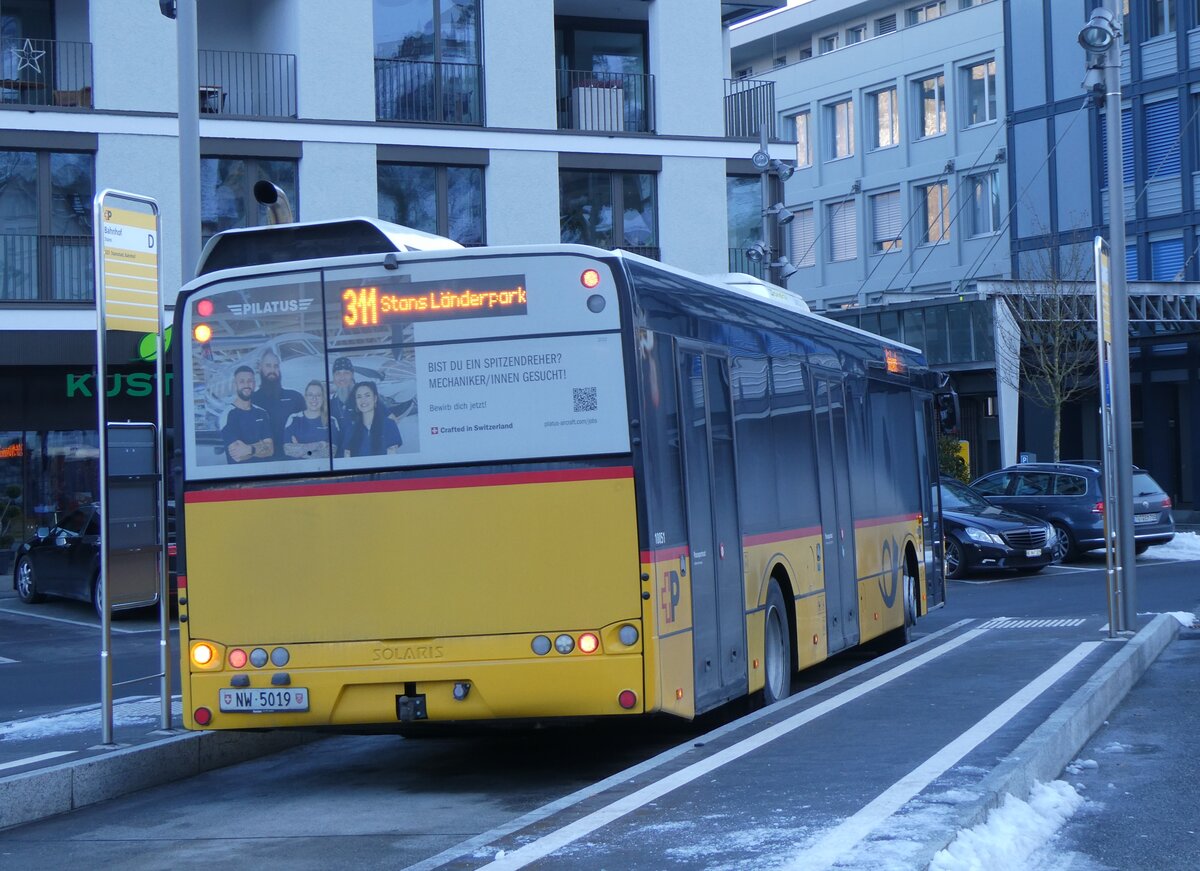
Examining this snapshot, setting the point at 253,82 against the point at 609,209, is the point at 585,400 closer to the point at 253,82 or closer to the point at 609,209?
the point at 253,82

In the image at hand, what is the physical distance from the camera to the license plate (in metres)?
8.88

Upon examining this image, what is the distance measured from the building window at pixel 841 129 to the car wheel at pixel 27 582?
3646 centimetres

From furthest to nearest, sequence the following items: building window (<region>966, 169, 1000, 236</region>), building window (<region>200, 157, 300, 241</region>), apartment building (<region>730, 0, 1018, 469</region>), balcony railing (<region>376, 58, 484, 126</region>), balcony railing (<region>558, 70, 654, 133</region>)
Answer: building window (<region>966, 169, 1000, 236</region>), apartment building (<region>730, 0, 1018, 469</region>), balcony railing (<region>558, 70, 654, 133</region>), balcony railing (<region>376, 58, 484, 126</region>), building window (<region>200, 157, 300, 241</region>)

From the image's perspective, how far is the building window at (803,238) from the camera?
56625 mm

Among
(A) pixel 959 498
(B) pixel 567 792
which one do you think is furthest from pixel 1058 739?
(A) pixel 959 498

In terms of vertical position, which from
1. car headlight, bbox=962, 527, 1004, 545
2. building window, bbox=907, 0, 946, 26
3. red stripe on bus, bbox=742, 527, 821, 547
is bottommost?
car headlight, bbox=962, 527, 1004, 545

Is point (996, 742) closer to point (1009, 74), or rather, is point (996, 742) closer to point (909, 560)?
point (909, 560)

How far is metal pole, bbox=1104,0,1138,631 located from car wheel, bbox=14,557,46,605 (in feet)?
51.3

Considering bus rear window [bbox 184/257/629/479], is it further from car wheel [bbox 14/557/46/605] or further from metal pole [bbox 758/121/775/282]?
metal pole [bbox 758/121/775/282]

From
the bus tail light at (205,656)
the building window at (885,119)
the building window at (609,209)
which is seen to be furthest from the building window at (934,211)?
the bus tail light at (205,656)

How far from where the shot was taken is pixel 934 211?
52.2 metres

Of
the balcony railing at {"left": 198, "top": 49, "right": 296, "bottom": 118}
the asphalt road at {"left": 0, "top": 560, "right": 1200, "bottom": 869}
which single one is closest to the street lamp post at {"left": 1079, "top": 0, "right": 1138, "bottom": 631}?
the asphalt road at {"left": 0, "top": 560, "right": 1200, "bottom": 869}

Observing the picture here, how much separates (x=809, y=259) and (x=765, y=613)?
46791mm

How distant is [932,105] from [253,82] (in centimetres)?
2869
